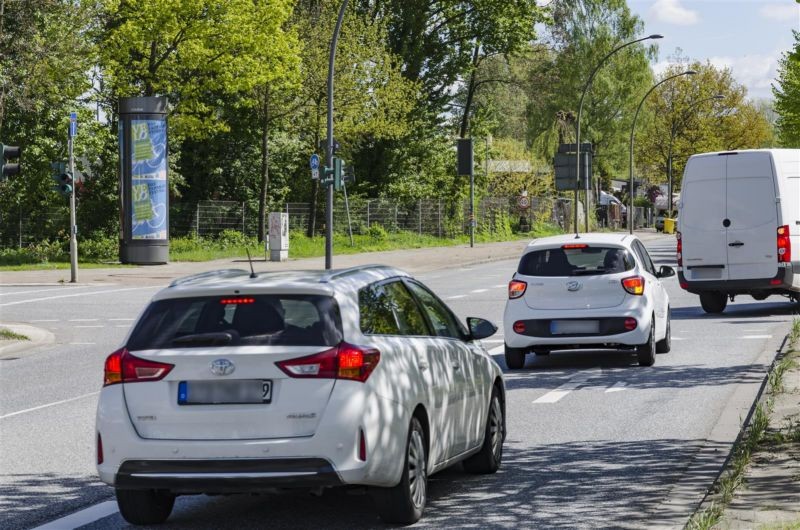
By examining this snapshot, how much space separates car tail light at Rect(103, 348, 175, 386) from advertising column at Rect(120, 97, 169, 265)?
3586cm

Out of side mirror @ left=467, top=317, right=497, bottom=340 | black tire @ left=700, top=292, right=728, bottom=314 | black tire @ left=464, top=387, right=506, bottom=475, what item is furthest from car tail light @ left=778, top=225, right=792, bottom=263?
side mirror @ left=467, top=317, right=497, bottom=340

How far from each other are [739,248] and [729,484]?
15.0 meters

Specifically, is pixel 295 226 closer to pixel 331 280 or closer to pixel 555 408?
pixel 555 408

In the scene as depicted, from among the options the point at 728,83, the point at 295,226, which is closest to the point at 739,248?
the point at 295,226

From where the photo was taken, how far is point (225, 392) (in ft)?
22.6

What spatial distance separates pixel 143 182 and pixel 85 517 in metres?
36.1

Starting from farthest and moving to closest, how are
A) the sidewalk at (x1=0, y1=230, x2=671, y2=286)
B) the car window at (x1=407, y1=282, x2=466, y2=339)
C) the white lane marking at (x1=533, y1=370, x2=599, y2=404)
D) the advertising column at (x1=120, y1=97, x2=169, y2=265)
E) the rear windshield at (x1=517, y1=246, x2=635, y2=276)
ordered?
the advertising column at (x1=120, y1=97, x2=169, y2=265), the sidewalk at (x1=0, y1=230, x2=671, y2=286), the rear windshield at (x1=517, y1=246, x2=635, y2=276), the white lane marking at (x1=533, y1=370, x2=599, y2=404), the car window at (x1=407, y1=282, x2=466, y2=339)

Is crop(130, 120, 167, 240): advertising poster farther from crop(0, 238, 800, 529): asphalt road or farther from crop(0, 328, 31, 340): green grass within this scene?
crop(0, 238, 800, 529): asphalt road

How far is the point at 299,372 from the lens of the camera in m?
6.82

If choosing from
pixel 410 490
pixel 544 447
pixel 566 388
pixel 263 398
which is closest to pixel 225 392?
pixel 263 398

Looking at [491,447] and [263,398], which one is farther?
[491,447]

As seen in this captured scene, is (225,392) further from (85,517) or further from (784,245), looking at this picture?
(784,245)

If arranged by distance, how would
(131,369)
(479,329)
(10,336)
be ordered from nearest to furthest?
(131,369) → (479,329) → (10,336)

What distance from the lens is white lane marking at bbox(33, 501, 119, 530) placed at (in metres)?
7.43
